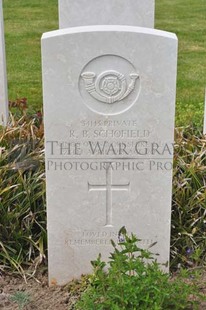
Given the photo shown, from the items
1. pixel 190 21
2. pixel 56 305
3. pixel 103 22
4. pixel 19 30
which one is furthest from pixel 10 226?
pixel 190 21

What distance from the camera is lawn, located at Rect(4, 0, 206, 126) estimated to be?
762cm

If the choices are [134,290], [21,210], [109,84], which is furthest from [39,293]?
[109,84]

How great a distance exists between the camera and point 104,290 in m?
3.46

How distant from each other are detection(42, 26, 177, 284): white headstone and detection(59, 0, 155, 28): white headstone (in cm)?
221

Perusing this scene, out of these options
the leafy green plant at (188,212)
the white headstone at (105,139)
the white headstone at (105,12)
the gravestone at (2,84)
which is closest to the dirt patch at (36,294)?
the white headstone at (105,139)

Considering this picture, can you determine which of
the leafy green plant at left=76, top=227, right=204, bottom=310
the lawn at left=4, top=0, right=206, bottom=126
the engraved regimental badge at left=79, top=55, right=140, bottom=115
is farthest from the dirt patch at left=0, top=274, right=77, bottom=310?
the lawn at left=4, top=0, right=206, bottom=126

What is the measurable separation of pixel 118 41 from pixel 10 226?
1509mm

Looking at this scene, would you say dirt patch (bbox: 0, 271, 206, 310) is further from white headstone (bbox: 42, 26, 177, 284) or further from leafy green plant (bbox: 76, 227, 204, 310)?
leafy green plant (bbox: 76, 227, 204, 310)

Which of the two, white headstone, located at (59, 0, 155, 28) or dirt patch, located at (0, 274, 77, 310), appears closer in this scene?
dirt patch, located at (0, 274, 77, 310)

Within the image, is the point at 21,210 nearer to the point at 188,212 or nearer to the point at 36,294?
the point at 36,294

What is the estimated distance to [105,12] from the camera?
575 centimetres

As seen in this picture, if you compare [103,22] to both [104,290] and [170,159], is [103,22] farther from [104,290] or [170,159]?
[104,290]

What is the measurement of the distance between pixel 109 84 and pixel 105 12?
2.36m

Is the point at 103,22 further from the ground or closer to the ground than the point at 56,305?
further from the ground
